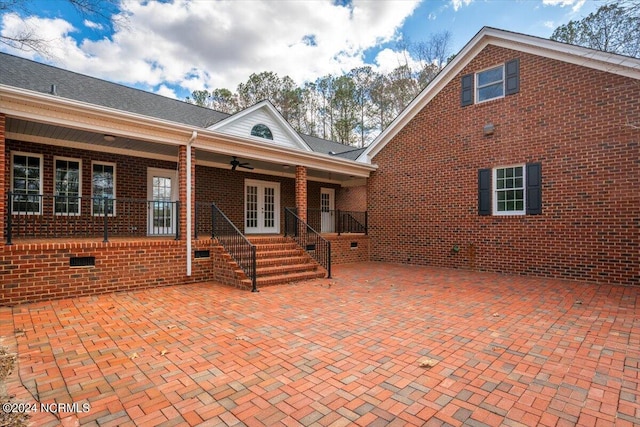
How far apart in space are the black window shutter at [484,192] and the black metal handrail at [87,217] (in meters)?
8.11

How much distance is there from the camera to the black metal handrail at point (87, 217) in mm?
7513

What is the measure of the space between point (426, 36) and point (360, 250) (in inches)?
588

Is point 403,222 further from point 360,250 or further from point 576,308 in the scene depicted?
point 576,308

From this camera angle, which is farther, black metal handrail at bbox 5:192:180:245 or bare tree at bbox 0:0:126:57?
black metal handrail at bbox 5:192:180:245

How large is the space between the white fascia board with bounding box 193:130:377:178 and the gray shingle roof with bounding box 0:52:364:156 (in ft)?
9.03

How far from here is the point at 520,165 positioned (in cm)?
849

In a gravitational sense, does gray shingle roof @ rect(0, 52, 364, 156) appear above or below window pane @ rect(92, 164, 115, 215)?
above

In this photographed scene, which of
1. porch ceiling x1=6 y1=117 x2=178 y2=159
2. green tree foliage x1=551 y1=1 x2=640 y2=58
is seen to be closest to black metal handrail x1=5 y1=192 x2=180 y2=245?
porch ceiling x1=6 y1=117 x2=178 y2=159

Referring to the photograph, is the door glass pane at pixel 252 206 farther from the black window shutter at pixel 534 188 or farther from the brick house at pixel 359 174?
the black window shutter at pixel 534 188

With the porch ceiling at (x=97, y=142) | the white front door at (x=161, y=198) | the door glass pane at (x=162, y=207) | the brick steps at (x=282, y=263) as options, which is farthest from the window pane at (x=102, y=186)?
the brick steps at (x=282, y=263)

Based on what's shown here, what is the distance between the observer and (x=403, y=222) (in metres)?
10.9

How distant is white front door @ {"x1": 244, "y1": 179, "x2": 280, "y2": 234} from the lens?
38.3 ft

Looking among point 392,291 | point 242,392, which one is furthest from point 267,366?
point 392,291

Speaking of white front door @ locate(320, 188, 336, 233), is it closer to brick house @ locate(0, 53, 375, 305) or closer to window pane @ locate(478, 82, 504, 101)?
brick house @ locate(0, 53, 375, 305)
